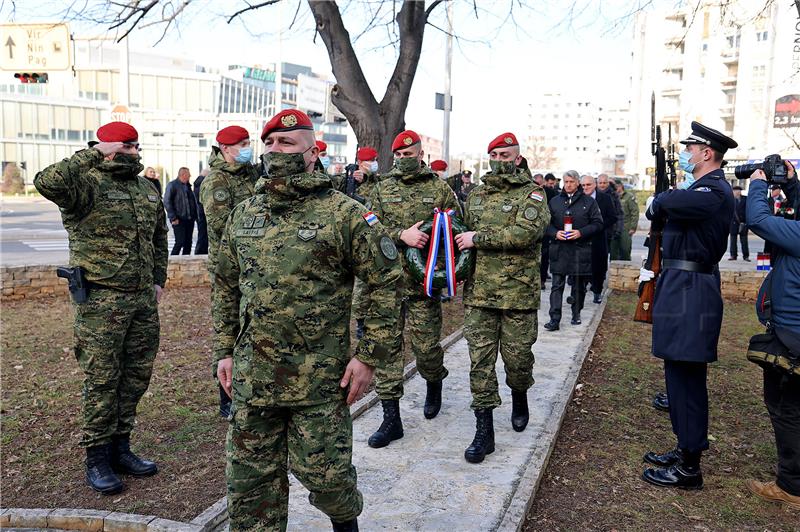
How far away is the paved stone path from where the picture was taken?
3.55 m

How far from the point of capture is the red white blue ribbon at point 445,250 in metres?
4.68

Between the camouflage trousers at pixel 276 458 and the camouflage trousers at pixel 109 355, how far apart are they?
1558 mm

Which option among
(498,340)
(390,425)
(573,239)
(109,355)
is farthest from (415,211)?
(573,239)

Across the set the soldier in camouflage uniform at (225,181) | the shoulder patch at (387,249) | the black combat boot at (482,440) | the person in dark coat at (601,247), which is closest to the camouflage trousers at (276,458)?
the shoulder patch at (387,249)

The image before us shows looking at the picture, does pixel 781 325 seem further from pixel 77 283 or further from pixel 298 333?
pixel 77 283

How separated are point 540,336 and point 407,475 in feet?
14.7

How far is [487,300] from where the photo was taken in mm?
4598

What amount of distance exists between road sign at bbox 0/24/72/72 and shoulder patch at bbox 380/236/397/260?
34.5 ft

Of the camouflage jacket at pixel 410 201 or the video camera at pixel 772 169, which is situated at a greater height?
the video camera at pixel 772 169

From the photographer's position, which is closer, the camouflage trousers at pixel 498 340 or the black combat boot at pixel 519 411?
the camouflage trousers at pixel 498 340

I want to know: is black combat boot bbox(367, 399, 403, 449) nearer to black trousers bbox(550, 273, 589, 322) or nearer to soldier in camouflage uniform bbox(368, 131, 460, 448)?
soldier in camouflage uniform bbox(368, 131, 460, 448)

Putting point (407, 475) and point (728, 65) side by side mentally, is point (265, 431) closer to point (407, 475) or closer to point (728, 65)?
point (407, 475)

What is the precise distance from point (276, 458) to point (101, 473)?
180cm

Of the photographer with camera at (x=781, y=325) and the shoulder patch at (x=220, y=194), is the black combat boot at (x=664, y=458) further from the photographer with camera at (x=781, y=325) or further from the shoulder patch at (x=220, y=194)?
the shoulder patch at (x=220, y=194)
